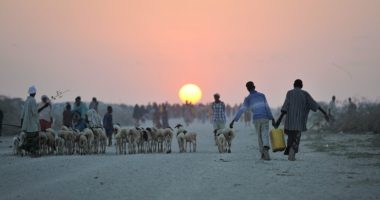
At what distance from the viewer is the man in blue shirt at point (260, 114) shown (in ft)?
54.0

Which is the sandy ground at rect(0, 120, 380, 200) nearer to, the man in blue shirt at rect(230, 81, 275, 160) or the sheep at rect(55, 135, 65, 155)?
the man in blue shirt at rect(230, 81, 275, 160)

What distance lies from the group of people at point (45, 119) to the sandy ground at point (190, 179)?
79.1 inches

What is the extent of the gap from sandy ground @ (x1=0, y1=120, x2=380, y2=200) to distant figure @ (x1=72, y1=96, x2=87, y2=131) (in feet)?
22.8

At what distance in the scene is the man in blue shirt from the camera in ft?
54.0

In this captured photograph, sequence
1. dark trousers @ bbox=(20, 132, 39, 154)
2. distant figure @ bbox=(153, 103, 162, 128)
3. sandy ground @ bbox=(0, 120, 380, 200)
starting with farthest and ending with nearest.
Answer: distant figure @ bbox=(153, 103, 162, 128) → dark trousers @ bbox=(20, 132, 39, 154) → sandy ground @ bbox=(0, 120, 380, 200)

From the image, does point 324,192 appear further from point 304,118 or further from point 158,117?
point 158,117

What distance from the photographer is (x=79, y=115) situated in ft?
78.9

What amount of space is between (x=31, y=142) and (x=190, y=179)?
27.6 feet

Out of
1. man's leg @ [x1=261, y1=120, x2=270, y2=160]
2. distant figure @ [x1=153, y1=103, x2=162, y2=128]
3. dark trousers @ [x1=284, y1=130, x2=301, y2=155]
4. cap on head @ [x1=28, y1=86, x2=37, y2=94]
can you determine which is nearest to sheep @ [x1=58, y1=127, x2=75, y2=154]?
cap on head @ [x1=28, y1=86, x2=37, y2=94]

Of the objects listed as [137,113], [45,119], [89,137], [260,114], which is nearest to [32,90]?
[89,137]

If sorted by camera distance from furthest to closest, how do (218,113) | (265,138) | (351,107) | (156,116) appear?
(156,116) → (351,107) → (218,113) → (265,138)

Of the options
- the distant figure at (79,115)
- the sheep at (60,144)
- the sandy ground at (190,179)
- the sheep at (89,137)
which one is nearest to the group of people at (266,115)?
the sandy ground at (190,179)

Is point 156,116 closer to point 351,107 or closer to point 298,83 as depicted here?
point 351,107

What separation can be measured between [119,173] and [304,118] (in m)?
5.43
